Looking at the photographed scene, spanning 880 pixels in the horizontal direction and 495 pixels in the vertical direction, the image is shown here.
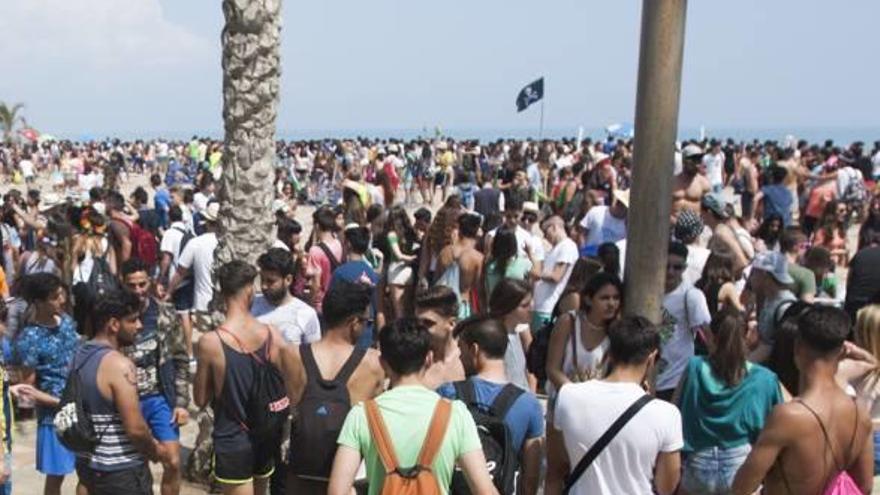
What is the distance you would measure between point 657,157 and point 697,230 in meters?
3.54

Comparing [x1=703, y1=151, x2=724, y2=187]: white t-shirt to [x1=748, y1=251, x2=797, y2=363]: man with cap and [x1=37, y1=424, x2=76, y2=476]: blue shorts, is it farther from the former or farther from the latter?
[x1=37, y1=424, x2=76, y2=476]: blue shorts

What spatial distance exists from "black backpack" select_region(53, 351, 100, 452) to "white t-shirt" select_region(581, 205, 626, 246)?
544 cm

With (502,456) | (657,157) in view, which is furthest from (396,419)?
(657,157)

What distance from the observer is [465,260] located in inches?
290

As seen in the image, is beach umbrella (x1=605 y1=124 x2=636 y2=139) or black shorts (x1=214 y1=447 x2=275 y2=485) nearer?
black shorts (x1=214 y1=447 x2=275 y2=485)

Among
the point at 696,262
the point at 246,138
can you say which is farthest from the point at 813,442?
the point at 246,138

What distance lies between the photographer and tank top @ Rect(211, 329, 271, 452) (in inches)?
180

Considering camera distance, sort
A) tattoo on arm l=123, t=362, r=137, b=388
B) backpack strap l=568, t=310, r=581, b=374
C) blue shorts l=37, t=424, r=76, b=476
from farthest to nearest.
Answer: blue shorts l=37, t=424, r=76, b=476 < backpack strap l=568, t=310, r=581, b=374 < tattoo on arm l=123, t=362, r=137, b=388

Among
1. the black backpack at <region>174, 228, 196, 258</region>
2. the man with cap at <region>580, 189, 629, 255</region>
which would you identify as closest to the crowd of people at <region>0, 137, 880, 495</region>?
the man with cap at <region>580, 189, 629, 255</region>

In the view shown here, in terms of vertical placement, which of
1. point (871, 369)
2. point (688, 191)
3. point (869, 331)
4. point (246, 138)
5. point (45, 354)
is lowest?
point (45, 354)

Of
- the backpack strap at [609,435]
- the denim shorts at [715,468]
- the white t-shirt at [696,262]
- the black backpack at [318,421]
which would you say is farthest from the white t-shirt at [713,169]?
the backpack strap at [609,435]

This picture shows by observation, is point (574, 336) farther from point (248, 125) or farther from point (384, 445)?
point (248, 125)

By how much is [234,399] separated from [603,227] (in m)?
5.07

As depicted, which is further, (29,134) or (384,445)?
(29,134)
